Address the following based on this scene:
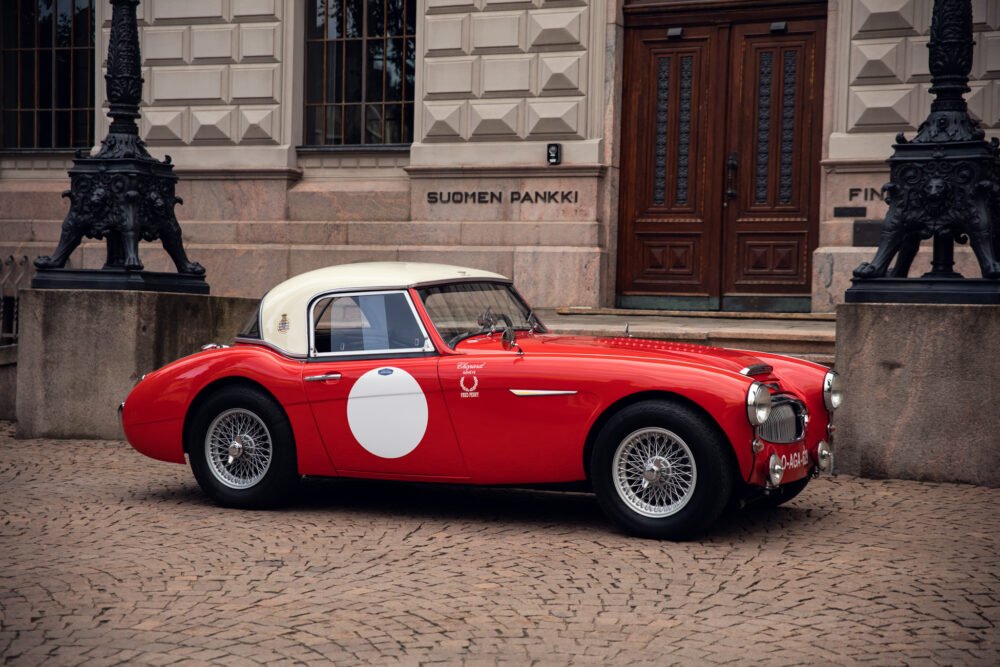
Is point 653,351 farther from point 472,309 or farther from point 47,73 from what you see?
point 47,73

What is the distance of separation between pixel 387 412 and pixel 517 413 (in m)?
0.81

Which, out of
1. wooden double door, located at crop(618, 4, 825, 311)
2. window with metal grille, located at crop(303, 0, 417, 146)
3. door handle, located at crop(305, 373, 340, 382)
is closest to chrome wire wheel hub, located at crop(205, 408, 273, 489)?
door handle, located at crop(305, 373, 340, 382)

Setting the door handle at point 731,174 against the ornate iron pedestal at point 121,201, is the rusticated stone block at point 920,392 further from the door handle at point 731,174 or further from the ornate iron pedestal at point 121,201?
the door handle at point 731,174

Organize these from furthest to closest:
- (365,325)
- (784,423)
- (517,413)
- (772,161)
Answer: (772,161) < (365,325) < (517,413) < (784,423)

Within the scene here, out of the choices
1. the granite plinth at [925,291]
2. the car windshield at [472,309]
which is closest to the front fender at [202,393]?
the car windshield at [472,309]

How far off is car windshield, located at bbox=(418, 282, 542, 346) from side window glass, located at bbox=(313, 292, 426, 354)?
15 cm

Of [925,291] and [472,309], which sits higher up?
[925,291]

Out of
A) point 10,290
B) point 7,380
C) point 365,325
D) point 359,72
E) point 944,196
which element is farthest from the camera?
point 359,72

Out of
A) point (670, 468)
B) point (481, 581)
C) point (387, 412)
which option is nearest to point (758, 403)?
point (670, 468)

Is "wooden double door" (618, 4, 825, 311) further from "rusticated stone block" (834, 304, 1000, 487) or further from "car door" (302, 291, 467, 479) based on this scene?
"car door" (302, 291, 467, 479)

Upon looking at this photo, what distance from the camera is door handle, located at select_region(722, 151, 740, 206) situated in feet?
50.2

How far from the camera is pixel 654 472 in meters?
6.79

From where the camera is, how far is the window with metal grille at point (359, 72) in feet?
55.7

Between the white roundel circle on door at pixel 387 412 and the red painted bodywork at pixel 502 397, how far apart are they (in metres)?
0.04
